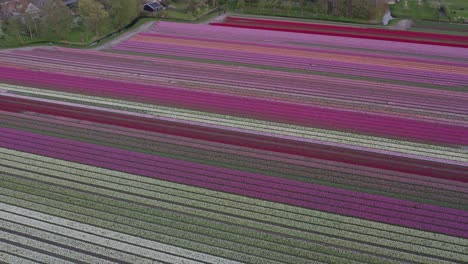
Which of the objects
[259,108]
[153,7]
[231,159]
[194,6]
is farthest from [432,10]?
[231,159]

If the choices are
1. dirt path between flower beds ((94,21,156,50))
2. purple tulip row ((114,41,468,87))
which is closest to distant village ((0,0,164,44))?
dirt path between flower beds ((94,21,156,50))

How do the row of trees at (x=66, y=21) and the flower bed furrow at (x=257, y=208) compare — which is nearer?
the flower bed furrow at (x=257, y=208)

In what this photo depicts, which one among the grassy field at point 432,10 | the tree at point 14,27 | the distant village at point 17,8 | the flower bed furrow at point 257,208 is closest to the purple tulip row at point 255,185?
the flower bed furrow at point 257,208

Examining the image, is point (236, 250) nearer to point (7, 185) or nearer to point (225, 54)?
point (7, 185)

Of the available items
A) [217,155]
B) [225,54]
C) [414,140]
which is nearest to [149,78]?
[225,54]

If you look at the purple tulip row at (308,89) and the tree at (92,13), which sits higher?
the tree at (92,13)

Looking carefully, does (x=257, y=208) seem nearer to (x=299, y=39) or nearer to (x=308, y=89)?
(x=308, y=89)

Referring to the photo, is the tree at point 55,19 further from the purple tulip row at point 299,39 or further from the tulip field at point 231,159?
the purple tulip row at point 299,39
